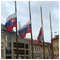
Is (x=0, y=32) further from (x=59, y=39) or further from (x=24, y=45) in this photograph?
(x=59, y=39)

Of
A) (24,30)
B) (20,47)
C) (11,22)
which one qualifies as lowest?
(20,47)

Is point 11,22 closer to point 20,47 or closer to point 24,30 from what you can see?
point 24,30

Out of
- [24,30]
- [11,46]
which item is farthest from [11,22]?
[11,46]

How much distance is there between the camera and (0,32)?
268 centimetres

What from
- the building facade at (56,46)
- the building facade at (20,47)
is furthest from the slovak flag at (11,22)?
the building facade at (56,46)

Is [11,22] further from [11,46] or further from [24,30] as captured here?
[11,46]

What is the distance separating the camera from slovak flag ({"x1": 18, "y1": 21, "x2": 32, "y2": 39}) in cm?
316

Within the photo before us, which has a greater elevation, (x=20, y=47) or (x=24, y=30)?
(x=24, y=30)

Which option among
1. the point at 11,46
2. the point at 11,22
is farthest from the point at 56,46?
the point at 11,22

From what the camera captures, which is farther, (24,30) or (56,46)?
(24,30)

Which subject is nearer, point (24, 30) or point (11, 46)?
point (11, 46)

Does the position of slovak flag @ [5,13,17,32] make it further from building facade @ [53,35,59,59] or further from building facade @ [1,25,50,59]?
building facade @ [53,35,59,59]

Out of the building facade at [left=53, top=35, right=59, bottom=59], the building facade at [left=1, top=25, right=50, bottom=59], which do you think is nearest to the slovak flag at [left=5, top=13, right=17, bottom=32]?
the building facade at [left=1, top=25, right=50, bottom=59]

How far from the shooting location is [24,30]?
3.23 meters
